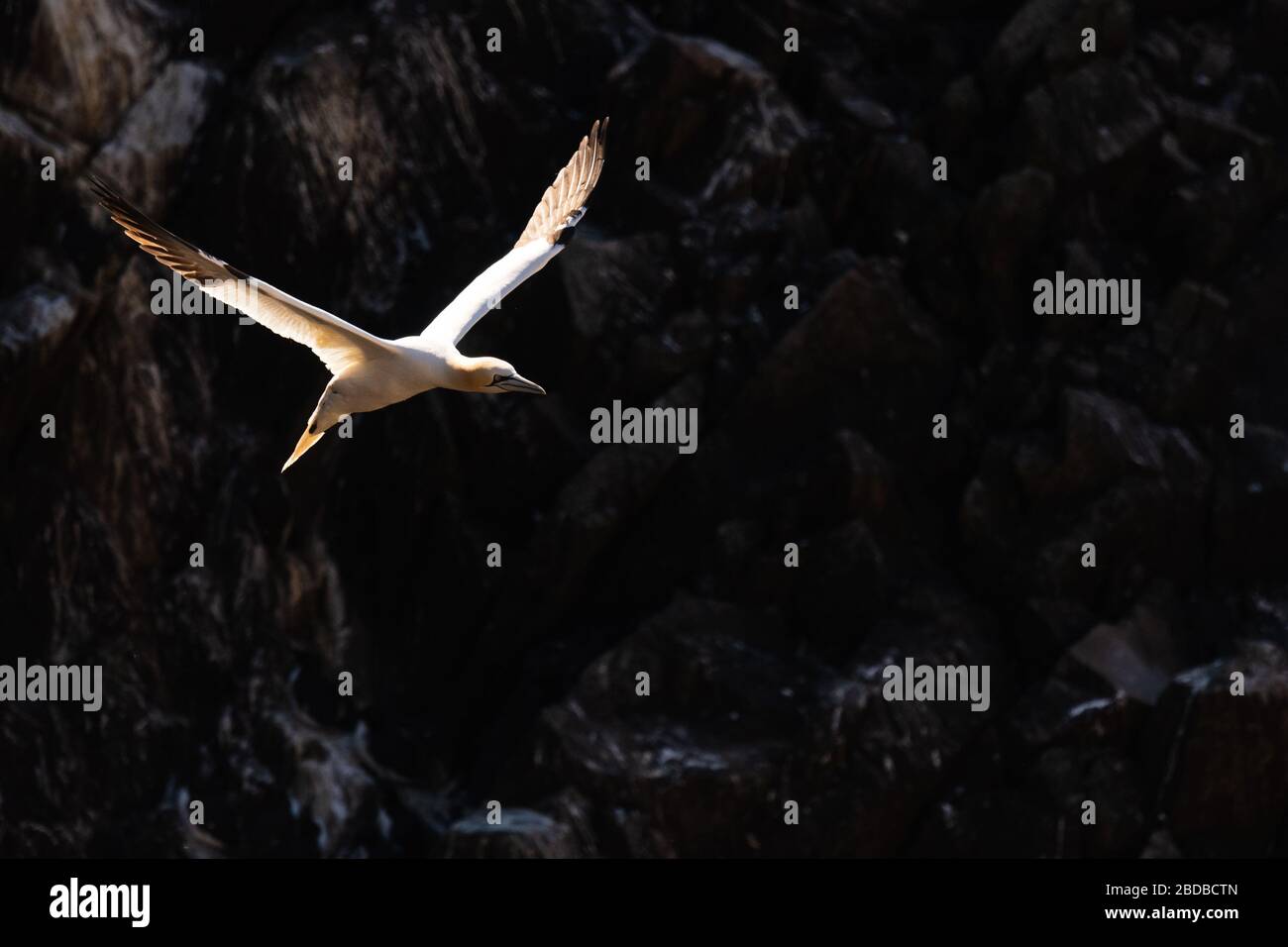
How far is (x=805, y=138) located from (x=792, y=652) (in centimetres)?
576

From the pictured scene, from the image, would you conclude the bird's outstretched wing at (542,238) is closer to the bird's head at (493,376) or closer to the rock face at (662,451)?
the bird's head at (493,376)

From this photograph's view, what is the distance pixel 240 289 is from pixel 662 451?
944 centimetres

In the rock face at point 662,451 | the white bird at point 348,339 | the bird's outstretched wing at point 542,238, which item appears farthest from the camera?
the rock face at point 662,451

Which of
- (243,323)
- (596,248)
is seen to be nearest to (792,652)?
(596,248)

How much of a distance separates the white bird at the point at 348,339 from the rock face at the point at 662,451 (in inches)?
284

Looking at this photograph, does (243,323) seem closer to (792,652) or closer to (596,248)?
(596,248)

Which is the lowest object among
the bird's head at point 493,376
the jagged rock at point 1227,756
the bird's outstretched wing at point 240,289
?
the jagged rock at point 1227,756

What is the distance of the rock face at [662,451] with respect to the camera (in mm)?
21734

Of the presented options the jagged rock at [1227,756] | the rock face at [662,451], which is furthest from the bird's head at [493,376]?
the jagged rock at [1227,756]

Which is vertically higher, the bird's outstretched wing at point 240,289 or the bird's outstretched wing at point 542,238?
the bird's outstretched wing at point 542,238

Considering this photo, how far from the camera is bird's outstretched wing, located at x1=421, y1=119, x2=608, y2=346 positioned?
15656mm

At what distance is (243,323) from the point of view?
2258cm
